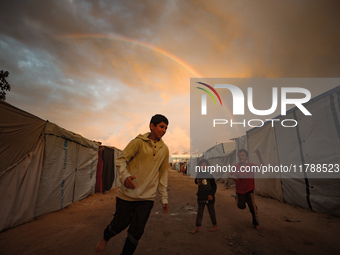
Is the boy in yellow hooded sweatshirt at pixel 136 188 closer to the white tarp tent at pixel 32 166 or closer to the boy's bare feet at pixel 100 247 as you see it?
the boy's bare feet at pixel 100 247

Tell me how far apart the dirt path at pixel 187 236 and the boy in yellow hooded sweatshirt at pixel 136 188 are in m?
1.17

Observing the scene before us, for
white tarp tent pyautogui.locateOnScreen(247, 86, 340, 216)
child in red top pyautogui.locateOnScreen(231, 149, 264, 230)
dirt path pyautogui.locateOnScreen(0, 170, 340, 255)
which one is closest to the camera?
dirt path pyautogui.locateOnScreen(0, 170, 340, 255)

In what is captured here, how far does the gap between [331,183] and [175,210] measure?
205 inches

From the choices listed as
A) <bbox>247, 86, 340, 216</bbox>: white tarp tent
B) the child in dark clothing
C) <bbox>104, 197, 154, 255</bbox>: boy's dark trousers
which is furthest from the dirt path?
<bbox>104, 197, 154, 255</bbox>: boy's dark trousers

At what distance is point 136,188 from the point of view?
7.32ft

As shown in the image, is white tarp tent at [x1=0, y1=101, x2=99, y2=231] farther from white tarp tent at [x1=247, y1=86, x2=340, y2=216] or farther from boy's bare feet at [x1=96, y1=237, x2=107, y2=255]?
white tarp tent at [x1=247, y1=86, x2=340, y2=216]

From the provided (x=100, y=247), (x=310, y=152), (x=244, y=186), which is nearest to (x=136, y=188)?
(x=100, y=247)

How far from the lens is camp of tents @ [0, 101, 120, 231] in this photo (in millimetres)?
3990

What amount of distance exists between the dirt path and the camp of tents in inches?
17.8

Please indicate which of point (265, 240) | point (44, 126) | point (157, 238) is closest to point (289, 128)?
point (265, 240)

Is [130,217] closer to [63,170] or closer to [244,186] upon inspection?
[244,186]

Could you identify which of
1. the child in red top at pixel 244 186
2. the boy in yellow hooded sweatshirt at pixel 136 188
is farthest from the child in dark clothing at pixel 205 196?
the boy in yellow hooded sweatshirt at pixel 136 188

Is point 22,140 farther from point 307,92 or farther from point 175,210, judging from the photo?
point 307,92

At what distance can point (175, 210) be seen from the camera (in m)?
6.15
